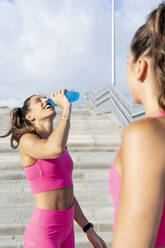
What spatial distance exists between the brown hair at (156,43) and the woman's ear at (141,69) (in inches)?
0.9

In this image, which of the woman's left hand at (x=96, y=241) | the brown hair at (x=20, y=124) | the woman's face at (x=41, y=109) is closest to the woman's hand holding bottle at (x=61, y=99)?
the woman's face at (x=41, y=109)

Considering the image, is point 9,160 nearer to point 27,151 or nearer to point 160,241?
point 27,151

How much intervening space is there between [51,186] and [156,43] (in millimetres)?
1741

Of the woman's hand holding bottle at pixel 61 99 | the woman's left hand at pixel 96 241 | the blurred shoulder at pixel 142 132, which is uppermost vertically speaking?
the blurred shoulder at pixel 142 132

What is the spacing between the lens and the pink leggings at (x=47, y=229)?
234 centimetres

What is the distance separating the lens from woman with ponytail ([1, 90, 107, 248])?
2.35 meters

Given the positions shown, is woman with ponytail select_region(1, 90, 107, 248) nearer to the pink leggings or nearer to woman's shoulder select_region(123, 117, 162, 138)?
the pink leggings

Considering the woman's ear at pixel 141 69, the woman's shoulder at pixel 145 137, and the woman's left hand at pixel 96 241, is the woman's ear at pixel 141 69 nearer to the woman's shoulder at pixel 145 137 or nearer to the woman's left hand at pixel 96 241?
the woman's shoulder at pixel 145 137

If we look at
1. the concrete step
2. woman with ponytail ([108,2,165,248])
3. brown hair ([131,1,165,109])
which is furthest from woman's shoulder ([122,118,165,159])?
the concrete step

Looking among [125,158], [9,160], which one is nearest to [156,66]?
[125,158]

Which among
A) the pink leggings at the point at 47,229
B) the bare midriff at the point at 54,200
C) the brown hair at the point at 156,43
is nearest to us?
the brown hair at the point at 156,43

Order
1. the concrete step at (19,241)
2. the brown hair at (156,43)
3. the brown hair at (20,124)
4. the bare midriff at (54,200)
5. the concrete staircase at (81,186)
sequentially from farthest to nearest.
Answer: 1. the concrete staircase at (81,186)
2. the concrete step at (19,241)
3. the brown hair at (20,124)
4. the bare midriff at (54,200)
5. the brown hair at (156,43)

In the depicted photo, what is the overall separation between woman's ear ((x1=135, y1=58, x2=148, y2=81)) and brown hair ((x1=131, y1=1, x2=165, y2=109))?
2cm

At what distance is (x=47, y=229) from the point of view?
2379mm
